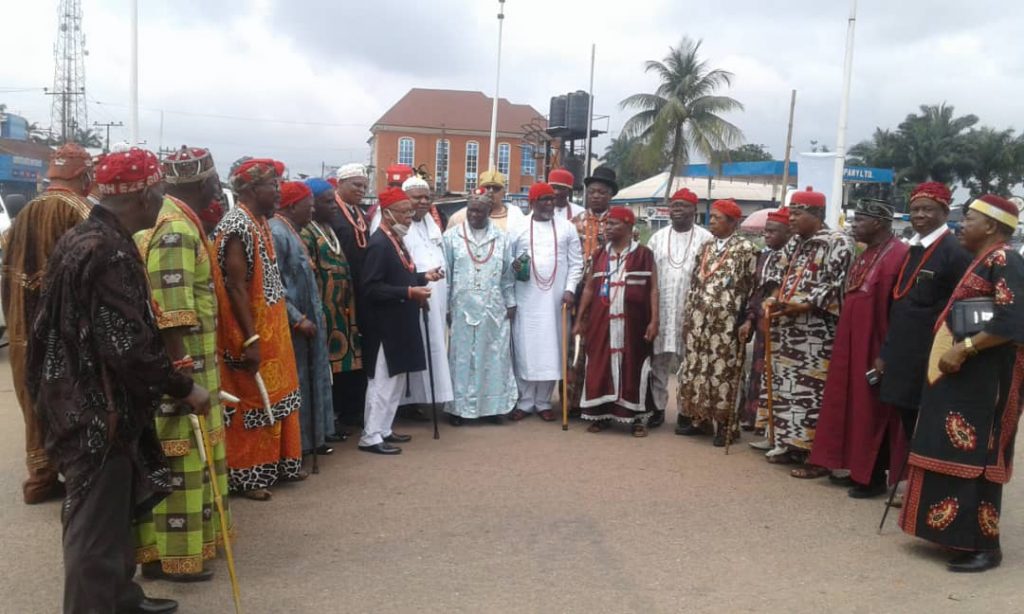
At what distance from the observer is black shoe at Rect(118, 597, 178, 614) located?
3.35 m

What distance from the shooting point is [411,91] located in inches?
2918

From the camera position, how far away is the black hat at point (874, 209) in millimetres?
5262

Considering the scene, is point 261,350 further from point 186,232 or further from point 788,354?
point 788,354

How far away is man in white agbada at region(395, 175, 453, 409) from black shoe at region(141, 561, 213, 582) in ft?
9.66

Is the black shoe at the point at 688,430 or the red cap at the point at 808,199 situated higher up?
the red cap at the point at 808,199

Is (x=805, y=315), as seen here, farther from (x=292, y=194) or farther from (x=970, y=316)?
(x=292, y=194)

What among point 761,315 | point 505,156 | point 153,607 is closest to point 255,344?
point 153,607

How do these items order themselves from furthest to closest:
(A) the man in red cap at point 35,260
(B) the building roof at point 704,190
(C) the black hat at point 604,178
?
1. (B) the building roof at point 704,190
2. (C) the black hat at point 604,178
3. (A) the man in red cap at point 35,260

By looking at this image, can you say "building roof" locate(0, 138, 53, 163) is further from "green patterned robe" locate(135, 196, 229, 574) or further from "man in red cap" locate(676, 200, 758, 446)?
"green patterned robe" locate(135, 196, 229, 574)

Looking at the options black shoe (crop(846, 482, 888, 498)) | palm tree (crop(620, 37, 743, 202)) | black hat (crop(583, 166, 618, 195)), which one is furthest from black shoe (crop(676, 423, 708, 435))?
palm tree (crop(620, 37, 743, 202))

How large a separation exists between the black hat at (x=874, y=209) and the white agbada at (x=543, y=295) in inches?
101

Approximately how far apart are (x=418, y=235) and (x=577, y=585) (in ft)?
11.7

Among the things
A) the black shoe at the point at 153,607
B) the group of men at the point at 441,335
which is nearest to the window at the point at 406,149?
the group of men at the point at 441,335

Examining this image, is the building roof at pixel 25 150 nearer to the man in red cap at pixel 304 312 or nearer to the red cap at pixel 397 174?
the red cap at pixel 397 174
